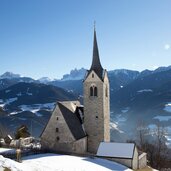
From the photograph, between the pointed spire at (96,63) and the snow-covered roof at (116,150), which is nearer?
the snow-covered roof at (116,150)

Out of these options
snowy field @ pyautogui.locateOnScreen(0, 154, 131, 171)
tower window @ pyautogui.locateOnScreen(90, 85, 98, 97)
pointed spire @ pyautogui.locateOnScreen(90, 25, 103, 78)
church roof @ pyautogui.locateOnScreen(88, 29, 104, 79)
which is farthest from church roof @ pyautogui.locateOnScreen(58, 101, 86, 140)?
pointed spire @ pyautogui.locateOnScreen(90, 25, 103, 78)

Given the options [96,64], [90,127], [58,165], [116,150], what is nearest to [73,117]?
[90,127]

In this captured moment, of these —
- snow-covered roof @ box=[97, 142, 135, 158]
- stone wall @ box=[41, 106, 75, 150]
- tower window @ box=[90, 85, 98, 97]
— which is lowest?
snow-covered roof @ box=[97, 142, 135, 158]

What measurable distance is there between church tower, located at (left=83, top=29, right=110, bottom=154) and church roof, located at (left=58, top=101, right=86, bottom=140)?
4.93 feet

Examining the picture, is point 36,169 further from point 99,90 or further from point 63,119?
point 99,90

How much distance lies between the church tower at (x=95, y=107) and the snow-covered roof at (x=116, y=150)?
14.0 feet

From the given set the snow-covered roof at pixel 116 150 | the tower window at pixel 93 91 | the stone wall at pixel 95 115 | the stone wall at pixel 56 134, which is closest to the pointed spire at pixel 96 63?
the stone wall at pixel 95 115

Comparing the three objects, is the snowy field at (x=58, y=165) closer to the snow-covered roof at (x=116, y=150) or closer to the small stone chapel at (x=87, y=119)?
the snow-covered roof at (x=116, y=150)

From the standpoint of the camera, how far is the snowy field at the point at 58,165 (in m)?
28.9

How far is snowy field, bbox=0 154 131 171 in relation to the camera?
94.7 feet

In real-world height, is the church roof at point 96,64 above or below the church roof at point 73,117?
above

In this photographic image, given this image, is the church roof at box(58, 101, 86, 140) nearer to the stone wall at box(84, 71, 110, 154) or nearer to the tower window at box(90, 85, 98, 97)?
the stone wall at box(84, 71, 110, 154)

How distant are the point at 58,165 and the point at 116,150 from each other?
15.3 metres

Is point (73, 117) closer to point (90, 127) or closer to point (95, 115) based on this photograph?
point (90, 127)
